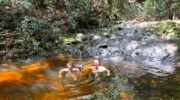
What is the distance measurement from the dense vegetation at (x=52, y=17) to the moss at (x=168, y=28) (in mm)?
1801

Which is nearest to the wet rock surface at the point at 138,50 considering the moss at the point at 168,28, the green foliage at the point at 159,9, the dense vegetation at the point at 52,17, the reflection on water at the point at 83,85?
the moss at the point at 168,28

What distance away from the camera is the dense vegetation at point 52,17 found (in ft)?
28.0

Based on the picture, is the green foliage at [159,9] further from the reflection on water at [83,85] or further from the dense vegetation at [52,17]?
the reflection on water at [83,85]

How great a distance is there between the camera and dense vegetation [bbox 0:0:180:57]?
336 inches

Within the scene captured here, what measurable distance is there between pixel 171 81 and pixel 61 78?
3.75 meters

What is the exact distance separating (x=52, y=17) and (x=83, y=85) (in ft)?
26.8

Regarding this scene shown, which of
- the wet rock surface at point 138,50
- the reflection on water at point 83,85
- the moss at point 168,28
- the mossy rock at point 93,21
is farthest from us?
the mossy rock at point 93,21

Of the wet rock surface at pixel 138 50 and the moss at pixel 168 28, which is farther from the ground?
the moss at pixel 168 28

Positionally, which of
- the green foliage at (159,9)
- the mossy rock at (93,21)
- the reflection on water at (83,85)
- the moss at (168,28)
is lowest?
the reflection on water at (83,85)

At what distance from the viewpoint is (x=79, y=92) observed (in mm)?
4574

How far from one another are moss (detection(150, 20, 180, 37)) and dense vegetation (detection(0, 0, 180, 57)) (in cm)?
180

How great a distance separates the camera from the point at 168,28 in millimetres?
11297

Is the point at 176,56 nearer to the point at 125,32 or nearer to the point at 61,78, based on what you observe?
the point at 125,32

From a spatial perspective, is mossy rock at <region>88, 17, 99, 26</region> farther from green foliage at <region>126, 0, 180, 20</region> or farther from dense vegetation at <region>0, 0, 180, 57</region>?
green foliage at <region>126, 0, 180, 20</region>
